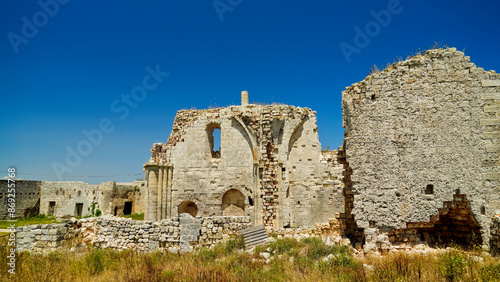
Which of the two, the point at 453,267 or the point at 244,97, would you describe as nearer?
the point at 453,267

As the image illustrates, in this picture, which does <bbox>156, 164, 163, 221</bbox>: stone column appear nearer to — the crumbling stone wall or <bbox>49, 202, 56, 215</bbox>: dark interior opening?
the crumbling stone wall

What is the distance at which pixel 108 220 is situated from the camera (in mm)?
9805

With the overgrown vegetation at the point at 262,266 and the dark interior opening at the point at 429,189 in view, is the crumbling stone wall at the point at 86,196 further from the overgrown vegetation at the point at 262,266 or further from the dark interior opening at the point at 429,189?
the dark interior opening at the point at 429,189

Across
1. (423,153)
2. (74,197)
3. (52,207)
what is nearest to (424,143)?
(423,153)

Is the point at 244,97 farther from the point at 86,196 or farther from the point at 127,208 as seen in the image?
the point at 86,196

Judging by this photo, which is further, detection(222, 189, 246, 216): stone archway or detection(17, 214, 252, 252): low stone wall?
detection(222, 189, 246, 216): stone archway

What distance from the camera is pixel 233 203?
1584cm

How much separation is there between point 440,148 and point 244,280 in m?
5.43

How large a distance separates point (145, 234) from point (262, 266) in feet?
13.9

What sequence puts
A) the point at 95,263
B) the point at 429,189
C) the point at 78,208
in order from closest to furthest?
the point at 95,263, the point at 429,189, the point at 78,208

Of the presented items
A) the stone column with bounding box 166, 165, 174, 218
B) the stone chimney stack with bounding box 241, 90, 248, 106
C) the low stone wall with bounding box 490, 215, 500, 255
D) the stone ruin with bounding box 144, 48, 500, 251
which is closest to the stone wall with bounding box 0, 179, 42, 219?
the stone column with bounding box 166, 165, 174, 218

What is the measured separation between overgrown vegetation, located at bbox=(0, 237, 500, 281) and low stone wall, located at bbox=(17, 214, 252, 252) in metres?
0.78

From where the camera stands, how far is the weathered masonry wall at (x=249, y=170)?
1496cm

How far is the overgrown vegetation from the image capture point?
5477mm
